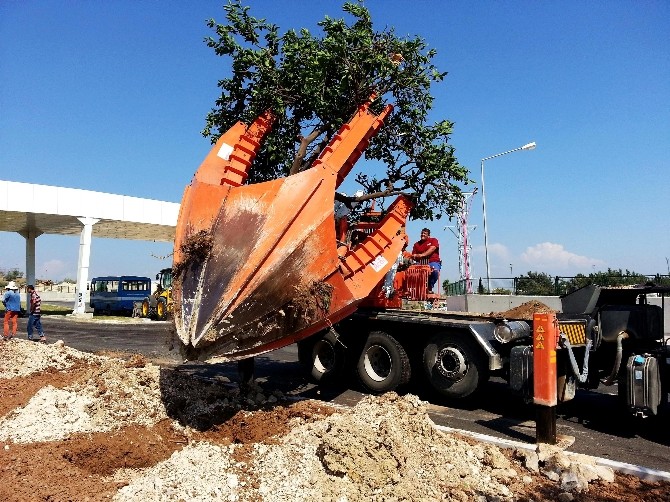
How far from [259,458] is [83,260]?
84.2 feet

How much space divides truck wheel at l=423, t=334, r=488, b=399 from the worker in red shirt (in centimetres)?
170

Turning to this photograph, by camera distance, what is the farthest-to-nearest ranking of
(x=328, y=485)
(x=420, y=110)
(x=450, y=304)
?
(x=450, y=304) < (x=420, y=110) < (x=328, y=485)

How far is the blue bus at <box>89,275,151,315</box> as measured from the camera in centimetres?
3020

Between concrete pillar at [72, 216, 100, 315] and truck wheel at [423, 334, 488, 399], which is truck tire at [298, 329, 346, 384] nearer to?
truck wheel at [423, 334, 488, 399]

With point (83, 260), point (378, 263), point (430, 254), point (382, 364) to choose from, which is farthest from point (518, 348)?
point (83, 260)

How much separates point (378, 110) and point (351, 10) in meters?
1.91

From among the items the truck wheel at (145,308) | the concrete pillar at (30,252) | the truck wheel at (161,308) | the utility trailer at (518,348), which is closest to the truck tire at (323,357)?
the utility trailer at (518,348)

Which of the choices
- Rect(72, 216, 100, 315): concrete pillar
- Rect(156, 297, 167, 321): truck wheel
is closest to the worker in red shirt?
Rect(156, 297, 167, 321): truck wheel

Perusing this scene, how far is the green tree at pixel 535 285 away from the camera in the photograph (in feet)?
66.5

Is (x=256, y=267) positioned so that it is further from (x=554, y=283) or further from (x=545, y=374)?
(x=554, y=283)

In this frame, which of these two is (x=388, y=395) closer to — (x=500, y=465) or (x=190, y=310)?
(x=500, y=465)

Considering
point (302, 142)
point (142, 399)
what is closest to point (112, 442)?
point (142, 399)

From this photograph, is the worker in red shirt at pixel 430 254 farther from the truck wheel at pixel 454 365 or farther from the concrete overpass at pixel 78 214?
the concrete overpass at pixel 78 214

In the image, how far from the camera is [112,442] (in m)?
5.17
